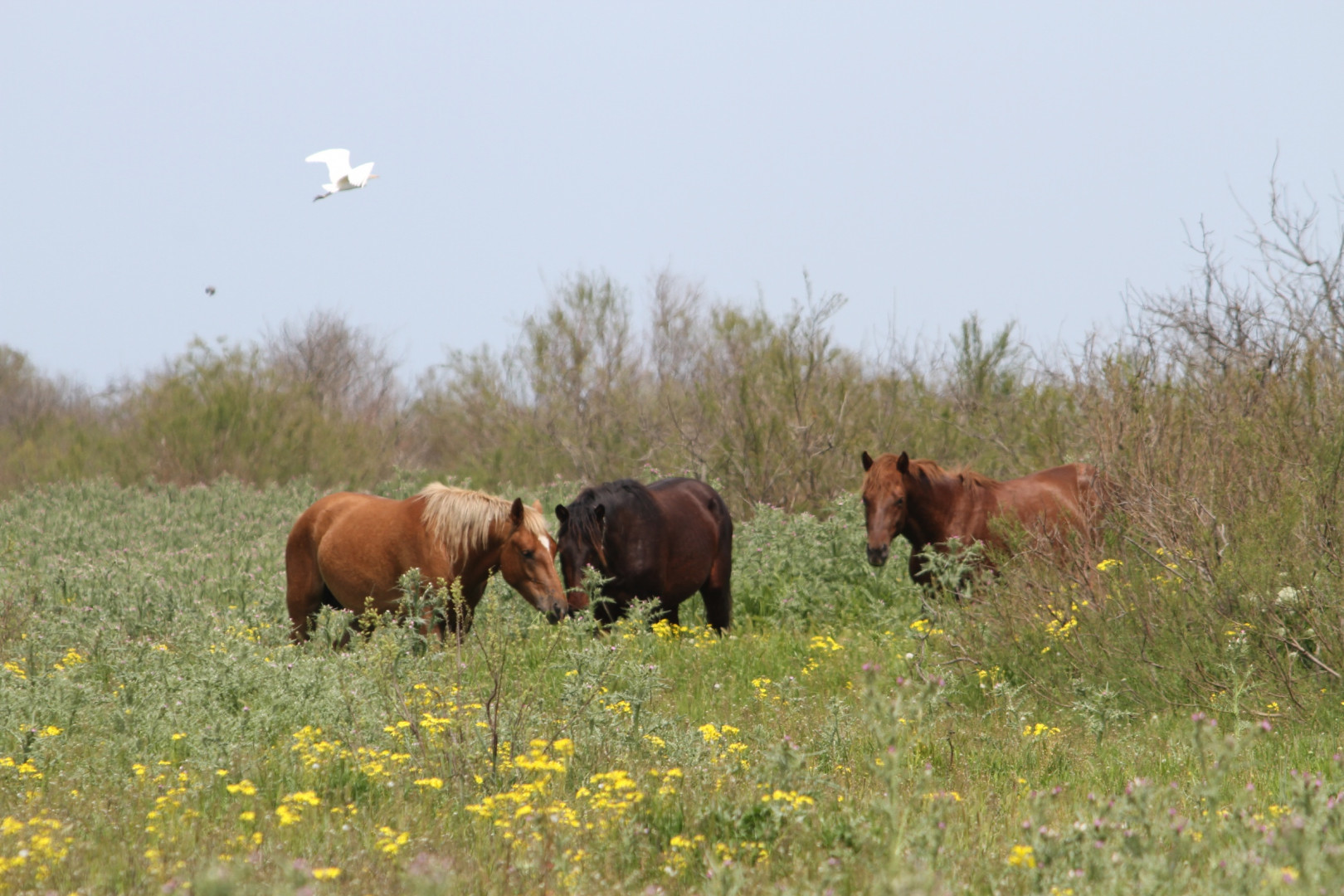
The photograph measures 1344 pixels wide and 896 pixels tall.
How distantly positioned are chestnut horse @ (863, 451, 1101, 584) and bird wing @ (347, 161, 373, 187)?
4.75 meters

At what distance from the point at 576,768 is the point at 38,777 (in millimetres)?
2270

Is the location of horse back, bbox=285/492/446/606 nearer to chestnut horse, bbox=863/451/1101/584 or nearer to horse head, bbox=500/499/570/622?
horse head, bbox=500/499/570/622

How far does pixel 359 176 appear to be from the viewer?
9023 millimetres

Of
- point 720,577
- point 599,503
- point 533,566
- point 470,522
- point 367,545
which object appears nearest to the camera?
point 533,566

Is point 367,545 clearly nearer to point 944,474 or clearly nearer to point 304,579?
point 304,579

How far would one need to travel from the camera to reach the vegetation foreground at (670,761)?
3.33 metres

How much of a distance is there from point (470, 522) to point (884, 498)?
11.5 feet

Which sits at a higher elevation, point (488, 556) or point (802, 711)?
point (488, 556)

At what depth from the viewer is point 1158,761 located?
5.32 m

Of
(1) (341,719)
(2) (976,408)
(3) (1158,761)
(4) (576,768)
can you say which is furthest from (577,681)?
(2) (976,408)

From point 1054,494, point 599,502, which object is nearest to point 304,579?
point 599,502

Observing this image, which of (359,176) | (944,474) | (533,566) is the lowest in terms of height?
(533,566)

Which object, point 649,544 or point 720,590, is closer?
point 649,544

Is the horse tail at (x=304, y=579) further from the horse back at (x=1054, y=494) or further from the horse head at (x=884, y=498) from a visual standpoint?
the horse back at (x=1054, y=494)
